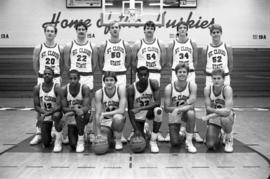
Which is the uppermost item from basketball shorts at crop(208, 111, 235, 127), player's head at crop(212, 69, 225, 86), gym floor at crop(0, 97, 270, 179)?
player's head at crop(212, 69, 225, 86)

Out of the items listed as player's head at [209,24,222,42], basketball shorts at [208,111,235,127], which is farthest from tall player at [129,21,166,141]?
basketball shorts at [208,111,235,127]

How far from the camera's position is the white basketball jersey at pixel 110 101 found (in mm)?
5641

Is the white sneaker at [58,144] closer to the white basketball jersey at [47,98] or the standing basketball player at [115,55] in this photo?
the white basketball jersey at [47,98]

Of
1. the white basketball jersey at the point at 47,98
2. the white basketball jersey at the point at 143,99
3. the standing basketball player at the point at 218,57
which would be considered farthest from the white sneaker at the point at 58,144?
the standing basketball player at the point at 218,57

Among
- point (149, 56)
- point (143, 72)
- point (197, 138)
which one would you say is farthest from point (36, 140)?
point (197, 138)

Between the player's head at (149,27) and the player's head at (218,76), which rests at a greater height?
the player's head at (149,27)

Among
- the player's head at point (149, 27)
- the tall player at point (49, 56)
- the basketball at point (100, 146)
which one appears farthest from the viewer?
the tall player at point (49, 56)

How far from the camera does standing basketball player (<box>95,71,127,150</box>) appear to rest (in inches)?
216

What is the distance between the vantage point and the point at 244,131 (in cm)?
A: 695

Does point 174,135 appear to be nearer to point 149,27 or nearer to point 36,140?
point 149,27

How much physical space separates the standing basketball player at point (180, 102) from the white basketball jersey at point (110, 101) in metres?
0.76

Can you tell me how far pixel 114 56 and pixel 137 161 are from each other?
2.24 meters

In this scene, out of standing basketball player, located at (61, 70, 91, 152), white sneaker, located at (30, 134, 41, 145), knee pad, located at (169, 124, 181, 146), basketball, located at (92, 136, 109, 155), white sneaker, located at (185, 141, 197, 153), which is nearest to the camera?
basketball, located at (92, 136, 109, 155)

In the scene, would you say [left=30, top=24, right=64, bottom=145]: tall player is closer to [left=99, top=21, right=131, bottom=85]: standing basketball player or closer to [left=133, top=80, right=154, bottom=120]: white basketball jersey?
[left=99, top=21, right=131, bottom=85]: standing basketball player
